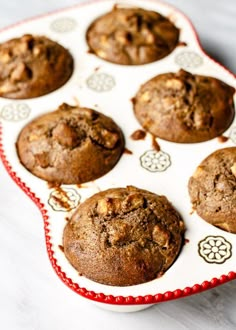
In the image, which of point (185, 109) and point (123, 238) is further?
point (185, 109)

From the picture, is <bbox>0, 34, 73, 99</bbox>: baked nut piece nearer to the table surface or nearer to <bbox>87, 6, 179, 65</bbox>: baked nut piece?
<bbox>87, 6, 179, 65</bbox>: baked nut piece

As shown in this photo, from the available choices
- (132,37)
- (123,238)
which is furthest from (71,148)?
(132,37)

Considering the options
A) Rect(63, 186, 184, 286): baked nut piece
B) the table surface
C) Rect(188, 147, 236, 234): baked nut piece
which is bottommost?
the table surface

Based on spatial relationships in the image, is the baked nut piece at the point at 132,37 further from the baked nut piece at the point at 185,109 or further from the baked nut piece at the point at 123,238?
the baked nut piece at the point at 123,238

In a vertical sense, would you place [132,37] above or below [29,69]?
above

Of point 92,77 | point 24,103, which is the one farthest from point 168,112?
point 24,103

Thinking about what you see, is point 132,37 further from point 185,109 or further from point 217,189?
point 217,189

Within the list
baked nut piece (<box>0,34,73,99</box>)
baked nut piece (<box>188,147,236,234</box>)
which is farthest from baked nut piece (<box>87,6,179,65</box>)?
baked nut piece (<box>188,147,236,234</box>)

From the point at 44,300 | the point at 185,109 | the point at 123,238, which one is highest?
the point at 185,109
